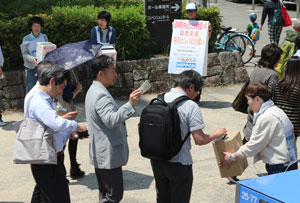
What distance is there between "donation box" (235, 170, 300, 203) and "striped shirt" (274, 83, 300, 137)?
165 centimetres

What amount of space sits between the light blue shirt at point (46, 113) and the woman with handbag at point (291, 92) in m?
2.37

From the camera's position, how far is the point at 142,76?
10.6 m

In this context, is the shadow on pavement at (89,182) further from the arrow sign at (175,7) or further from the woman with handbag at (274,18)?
the woman with handbag at (274,18)

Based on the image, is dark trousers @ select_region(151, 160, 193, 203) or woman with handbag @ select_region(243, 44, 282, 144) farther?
woman with handbag @ select_region(243, 44, 282, 144)

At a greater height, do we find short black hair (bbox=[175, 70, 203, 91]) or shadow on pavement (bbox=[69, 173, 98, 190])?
short black hair (bbox=[175, 70, 203, 91])

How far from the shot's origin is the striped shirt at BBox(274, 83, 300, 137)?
5.45 m

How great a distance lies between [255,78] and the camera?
19.3 ft

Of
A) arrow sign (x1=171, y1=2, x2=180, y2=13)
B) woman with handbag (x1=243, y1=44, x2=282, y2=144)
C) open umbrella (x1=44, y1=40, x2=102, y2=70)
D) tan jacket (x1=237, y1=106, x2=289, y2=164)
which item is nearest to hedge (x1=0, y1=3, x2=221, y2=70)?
arrow sign (x1=171, y1=2, x2=180, y2=13)

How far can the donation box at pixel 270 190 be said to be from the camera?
11.5 feet

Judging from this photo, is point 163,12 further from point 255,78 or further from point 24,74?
point 255,78

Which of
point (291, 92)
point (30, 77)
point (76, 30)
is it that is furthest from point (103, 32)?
point (291, 92)

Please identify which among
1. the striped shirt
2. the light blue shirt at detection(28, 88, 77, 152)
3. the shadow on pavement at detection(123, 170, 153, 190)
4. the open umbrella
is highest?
the open umbrella

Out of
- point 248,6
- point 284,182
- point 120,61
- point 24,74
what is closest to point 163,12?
point 120,61

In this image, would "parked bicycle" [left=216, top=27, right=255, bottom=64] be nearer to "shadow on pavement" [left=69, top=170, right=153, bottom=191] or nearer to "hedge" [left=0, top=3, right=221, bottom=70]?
"hedge" [left=0, top=3, right=221, bottom=70]
